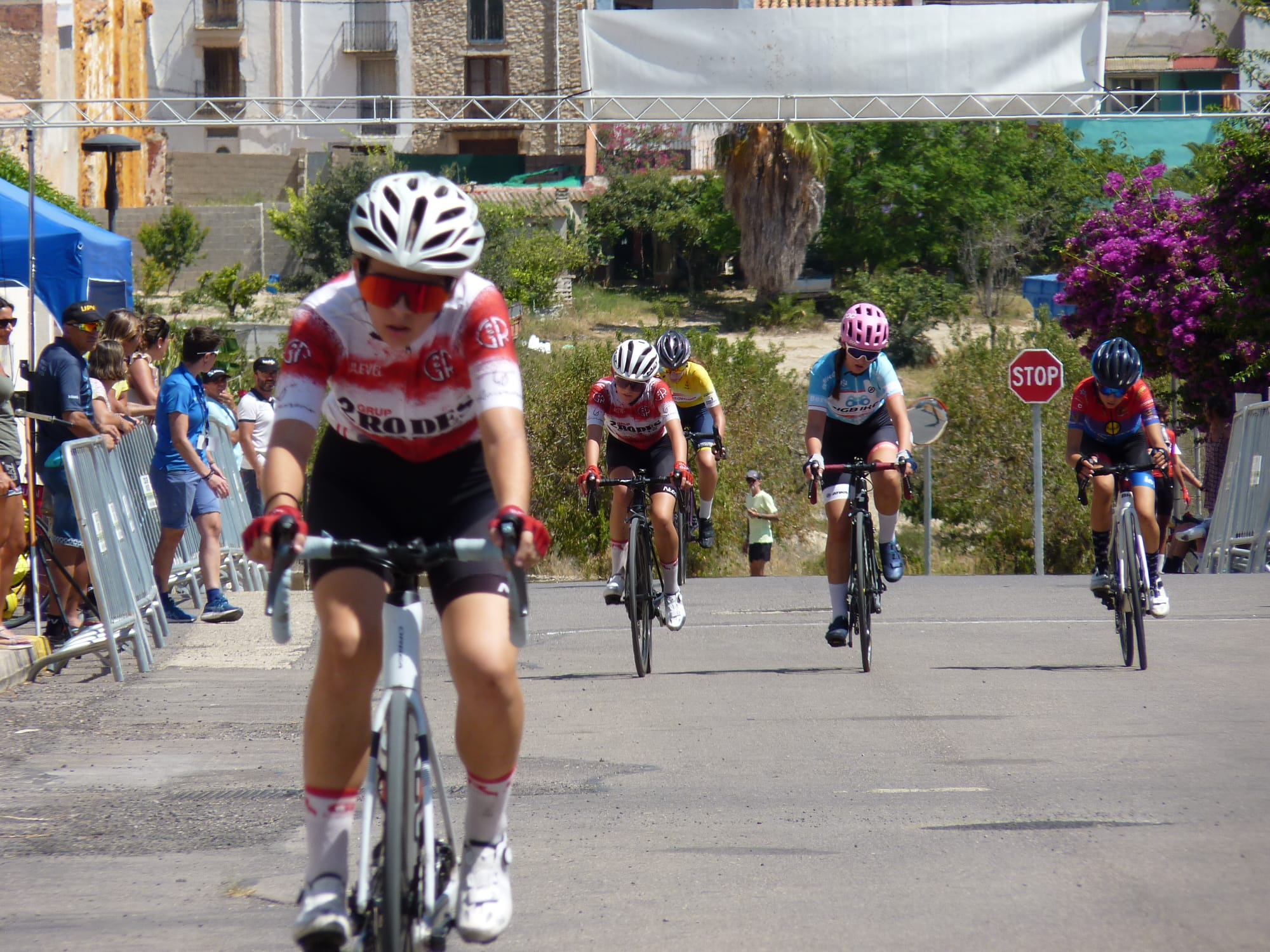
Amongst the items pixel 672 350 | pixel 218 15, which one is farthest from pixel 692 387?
pixel 218 15

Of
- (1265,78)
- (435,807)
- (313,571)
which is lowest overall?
(435,807)

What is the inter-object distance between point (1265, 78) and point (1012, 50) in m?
3.54

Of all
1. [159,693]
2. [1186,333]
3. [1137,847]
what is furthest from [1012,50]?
[1137,847]

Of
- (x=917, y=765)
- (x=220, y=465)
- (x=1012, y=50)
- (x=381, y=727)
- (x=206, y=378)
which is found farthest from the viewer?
(x=1012, y=50)

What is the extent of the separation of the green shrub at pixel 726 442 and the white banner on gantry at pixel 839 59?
157 inches

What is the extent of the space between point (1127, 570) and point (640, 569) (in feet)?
10.2

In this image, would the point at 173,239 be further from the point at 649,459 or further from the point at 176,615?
the point at 649,459

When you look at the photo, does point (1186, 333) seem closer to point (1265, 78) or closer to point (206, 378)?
point (1265, 78)

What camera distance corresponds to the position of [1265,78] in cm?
2195

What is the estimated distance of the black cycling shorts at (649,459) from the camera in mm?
11031

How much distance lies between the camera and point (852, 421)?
1045 cm

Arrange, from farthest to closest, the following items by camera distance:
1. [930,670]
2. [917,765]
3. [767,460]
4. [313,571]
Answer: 1. [767,460]
2. [930,670]
3. [917,765]
4. [313,571]

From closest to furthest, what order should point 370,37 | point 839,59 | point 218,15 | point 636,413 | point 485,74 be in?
point 636,413 < point 839,59 < point 218,15 < point 370,37 < point 485,74

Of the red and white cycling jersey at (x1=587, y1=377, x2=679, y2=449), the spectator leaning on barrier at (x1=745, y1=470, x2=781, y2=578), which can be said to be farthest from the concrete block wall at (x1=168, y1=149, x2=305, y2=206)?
the red and white cycling jersey at (x1=587, y1=377, x2=679, y2=449)
